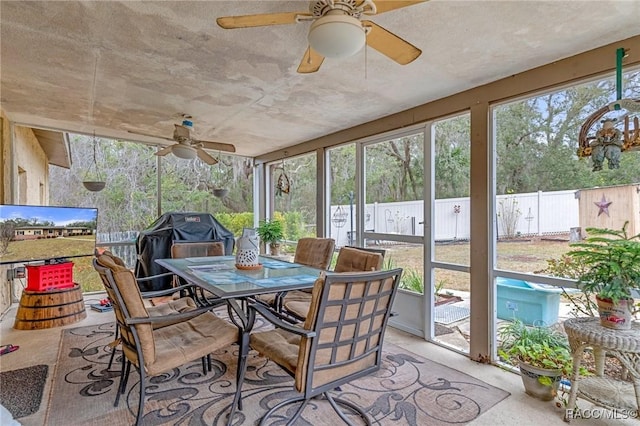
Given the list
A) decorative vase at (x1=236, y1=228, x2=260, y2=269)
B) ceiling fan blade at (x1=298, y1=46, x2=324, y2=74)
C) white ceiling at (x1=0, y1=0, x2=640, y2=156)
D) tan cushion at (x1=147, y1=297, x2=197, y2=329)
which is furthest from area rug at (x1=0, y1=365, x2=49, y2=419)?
ceiling fan blade at (x1=298, y1=46, x2=324, y2=74)

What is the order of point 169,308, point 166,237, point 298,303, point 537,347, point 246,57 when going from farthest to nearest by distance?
point 166,237, point 298,303, point 169,308, point 246,57, point 537,347

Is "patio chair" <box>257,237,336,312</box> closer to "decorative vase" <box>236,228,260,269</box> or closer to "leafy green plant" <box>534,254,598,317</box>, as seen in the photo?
"decorative vase" <box>236,228,260,269</box>

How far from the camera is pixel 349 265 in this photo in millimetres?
2811

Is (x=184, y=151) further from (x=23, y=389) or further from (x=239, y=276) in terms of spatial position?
(x=23, y=389)

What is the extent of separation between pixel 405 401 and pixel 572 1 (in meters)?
2.58

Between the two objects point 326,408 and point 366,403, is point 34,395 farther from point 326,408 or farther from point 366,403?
point 366,403

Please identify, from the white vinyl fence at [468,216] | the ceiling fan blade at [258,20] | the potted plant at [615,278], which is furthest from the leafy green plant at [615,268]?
the ceiling fan blade at [258,20]

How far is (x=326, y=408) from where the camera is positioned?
220 centimetres

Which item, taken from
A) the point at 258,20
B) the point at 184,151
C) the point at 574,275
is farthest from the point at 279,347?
the point at 184,151

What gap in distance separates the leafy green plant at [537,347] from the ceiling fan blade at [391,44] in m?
2.17

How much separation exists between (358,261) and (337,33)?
1.71 meters

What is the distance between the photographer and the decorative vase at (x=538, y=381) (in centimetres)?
226

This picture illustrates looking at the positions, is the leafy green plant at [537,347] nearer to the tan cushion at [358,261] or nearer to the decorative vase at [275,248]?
the tan cushion at [358,261]

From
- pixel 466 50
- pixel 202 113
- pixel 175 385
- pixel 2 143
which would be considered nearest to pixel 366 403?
pixel 175 385
